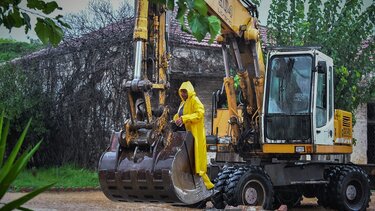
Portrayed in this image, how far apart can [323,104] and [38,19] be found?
895cm

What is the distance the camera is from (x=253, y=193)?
12008mm

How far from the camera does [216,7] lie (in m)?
11.4

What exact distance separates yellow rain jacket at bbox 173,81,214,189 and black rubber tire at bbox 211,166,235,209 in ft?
5.99

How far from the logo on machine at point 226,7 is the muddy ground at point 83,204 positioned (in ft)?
12.5

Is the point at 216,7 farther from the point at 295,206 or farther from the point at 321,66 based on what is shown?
the point at 295,206

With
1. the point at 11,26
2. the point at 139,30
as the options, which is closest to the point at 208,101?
the point at 139,30

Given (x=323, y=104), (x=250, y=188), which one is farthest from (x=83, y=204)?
(x=323, y=104)

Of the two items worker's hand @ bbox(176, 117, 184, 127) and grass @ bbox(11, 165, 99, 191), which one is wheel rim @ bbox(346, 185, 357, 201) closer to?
worker's hand @ bbox(176, 117, 184, 127)

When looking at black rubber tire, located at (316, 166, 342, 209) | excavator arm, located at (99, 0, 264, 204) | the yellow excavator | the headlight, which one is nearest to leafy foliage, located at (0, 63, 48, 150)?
the yellow excavator

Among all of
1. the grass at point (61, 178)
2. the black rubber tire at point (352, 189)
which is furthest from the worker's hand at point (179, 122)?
the grass at point (61, 178)

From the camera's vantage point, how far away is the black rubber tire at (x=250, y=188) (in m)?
11.5

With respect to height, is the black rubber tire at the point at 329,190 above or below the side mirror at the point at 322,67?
below

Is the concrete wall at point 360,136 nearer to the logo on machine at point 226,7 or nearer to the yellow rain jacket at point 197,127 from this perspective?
the logo on machine at point 226,7

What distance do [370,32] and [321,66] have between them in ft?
19.9
